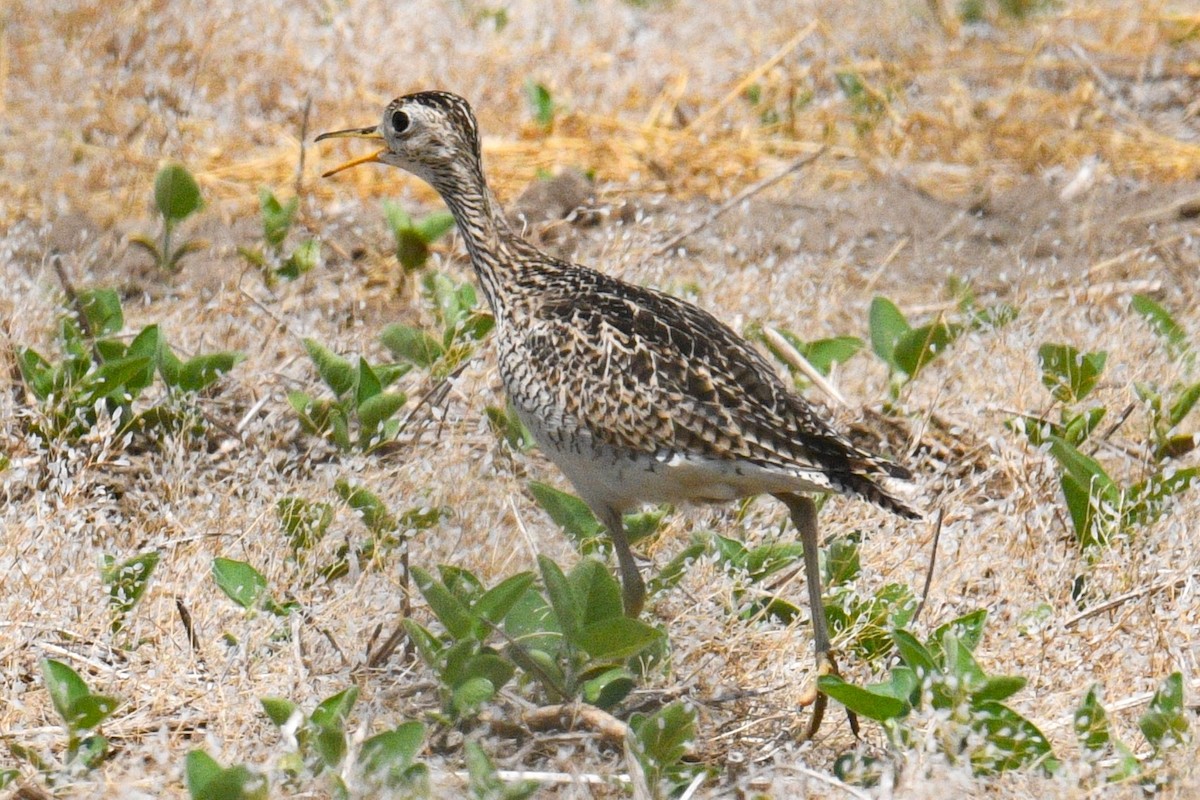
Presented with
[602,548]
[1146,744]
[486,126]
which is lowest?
[1146,744]

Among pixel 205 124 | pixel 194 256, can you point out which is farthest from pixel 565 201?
pixel 205 124

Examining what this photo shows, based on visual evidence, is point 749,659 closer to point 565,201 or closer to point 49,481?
point 49,481

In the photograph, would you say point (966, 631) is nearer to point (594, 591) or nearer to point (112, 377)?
point (594, 591)

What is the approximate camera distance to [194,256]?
22.0 feet

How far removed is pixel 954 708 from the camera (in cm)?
355

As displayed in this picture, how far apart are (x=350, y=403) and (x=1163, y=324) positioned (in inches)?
111

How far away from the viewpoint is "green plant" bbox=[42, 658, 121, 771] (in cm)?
357

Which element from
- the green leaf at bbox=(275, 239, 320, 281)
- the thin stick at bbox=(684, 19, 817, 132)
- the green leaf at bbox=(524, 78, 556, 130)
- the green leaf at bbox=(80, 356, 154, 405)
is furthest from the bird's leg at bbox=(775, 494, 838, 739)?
the thin stick at bbox=(684, 19, 817, 132)

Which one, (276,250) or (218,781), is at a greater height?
(276,250)

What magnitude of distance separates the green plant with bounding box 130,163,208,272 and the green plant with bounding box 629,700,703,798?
10.9ft

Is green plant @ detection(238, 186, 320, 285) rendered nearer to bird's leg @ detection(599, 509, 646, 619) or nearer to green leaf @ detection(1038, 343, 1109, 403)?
bird's leg @ detection(599, 509, 646, 619)

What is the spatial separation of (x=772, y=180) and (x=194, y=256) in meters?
2.40

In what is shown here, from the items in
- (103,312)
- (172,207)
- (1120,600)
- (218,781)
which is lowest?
(1120,600)

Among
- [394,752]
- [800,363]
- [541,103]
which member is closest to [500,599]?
[394,752]
